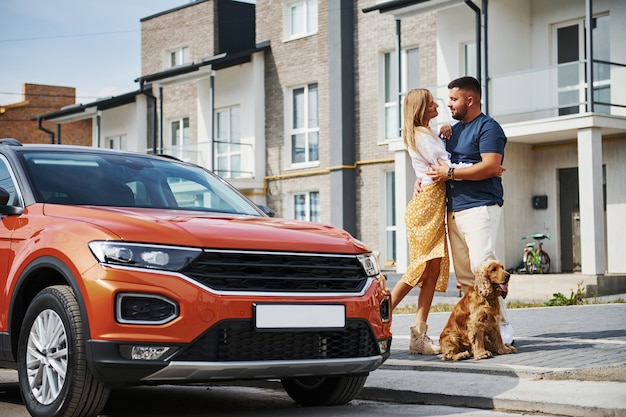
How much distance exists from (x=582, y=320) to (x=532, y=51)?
41.7 ft

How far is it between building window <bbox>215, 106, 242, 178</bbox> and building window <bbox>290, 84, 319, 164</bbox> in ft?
6.70

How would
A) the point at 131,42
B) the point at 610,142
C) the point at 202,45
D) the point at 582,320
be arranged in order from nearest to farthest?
the point at 582,320 → the point at 610,142 → the point at 202,45 → the point at 131,42

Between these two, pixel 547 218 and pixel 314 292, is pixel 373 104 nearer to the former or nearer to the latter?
pixel 547 218

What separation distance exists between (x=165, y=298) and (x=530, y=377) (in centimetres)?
289

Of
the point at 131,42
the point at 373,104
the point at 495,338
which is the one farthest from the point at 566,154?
the point at 131,42

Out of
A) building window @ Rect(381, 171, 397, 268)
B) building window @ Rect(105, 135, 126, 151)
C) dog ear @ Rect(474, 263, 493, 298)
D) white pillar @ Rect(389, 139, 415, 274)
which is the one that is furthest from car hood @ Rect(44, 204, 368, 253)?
building window @ Rect(105, 135, 126, 151)

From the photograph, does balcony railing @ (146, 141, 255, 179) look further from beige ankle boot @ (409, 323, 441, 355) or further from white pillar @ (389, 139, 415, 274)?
beige ankle boot @ (409, 323, 441, 355)

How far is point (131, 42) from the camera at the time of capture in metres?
39.6

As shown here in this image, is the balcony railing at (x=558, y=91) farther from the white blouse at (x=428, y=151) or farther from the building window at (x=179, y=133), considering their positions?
the building window at (x=179, y=133)

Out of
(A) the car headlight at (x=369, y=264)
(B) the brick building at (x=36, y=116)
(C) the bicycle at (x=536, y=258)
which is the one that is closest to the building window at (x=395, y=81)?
(C) the bicycle at (x=536, y=258)

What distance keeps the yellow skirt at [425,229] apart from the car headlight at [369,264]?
6.77 feet

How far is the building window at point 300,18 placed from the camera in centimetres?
3014

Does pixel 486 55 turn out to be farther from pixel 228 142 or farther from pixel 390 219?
pixel 228 142

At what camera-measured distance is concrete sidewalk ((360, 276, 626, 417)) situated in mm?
6227
